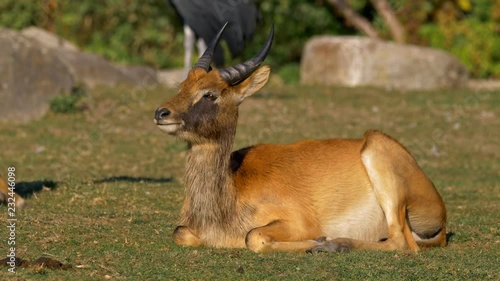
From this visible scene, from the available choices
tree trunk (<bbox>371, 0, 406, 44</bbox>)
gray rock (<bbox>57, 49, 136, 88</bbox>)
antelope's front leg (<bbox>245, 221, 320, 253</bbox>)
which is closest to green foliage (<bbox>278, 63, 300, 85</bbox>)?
tree trunk (<bbox>371, 0, 406, 44</bbox>)

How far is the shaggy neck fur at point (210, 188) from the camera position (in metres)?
7.66

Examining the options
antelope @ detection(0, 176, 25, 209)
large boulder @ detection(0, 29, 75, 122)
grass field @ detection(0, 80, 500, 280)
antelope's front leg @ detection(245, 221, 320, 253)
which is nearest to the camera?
grass field @ detection(0, 80, 500, 280)

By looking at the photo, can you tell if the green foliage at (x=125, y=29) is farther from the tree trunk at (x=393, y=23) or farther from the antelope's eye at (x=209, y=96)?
the antelope's eye at (x=209, y=96)

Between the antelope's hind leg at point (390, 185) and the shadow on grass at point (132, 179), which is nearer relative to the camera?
the antelope's hind leg at point (390, 185)

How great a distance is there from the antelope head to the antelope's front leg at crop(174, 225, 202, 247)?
0.62 meters

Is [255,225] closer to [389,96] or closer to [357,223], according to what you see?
[357,223]

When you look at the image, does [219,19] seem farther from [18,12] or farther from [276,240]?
[276,240]

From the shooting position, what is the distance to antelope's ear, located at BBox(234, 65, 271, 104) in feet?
25.8

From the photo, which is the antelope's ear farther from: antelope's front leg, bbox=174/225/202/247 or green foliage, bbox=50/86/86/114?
green foliage, bbox=50/86/86/114

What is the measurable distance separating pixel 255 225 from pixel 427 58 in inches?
540

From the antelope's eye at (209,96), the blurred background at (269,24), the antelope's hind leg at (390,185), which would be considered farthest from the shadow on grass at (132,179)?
the blurred background at (269,24)

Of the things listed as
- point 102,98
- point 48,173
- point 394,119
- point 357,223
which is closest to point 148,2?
point 102,98

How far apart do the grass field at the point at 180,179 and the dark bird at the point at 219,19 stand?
105 cm

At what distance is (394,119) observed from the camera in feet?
56.7
